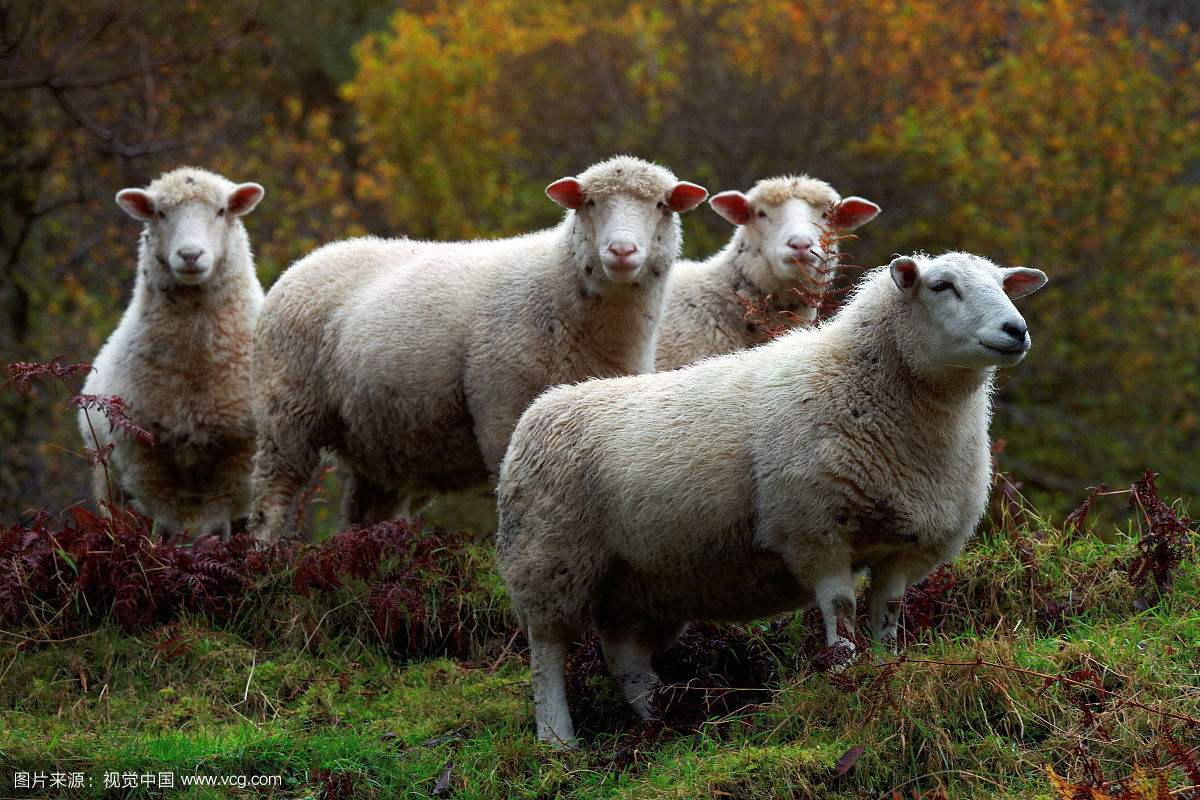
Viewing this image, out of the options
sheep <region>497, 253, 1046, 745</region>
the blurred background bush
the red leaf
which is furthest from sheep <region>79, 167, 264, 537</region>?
the blurred background bush

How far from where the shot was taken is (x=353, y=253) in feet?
25.6

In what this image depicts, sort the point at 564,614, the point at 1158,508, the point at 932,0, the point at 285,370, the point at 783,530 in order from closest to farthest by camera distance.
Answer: the point at 783,530, the point at 564,614, the point at 1158,508, the point at 285,370, the point at 932,0

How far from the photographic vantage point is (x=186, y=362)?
7977 millimetres

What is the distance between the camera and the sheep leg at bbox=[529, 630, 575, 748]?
5.26m

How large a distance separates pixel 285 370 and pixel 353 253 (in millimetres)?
739

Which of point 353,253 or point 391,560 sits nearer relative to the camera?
point 391,560

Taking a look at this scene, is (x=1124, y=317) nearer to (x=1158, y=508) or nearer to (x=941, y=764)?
(x=1158, y=508)

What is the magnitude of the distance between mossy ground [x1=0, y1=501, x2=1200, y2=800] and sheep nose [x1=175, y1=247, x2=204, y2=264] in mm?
2209

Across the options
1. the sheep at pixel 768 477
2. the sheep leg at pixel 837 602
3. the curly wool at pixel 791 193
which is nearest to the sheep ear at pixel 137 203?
the curly wool at pixel 791 193

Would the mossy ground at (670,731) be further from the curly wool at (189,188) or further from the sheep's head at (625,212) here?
the curly wool at (189,188)

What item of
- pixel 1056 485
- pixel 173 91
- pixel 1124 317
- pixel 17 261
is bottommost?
pixel 1056 485

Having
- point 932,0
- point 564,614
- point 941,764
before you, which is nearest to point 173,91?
point 932,0

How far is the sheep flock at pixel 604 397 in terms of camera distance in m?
4.84

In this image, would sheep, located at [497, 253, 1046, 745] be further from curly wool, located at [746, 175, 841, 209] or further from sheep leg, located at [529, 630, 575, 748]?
curly wool, located at [746, 175, 841, 209]
